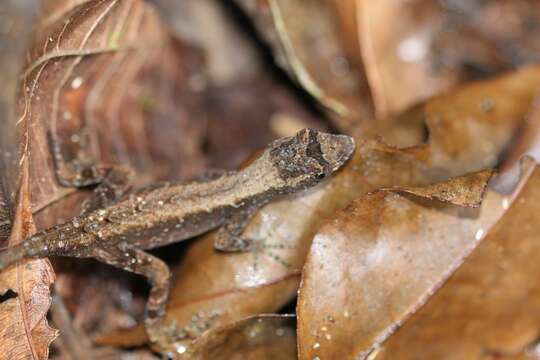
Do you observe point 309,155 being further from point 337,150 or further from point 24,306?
point 24,306

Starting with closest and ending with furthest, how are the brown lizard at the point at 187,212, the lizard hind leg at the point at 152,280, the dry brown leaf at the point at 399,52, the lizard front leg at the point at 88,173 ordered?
the brown lizard at the point at 187,212 < the lizard hind leg at the point at 152,280 < the lizard front leg at the point at 88,173 < the dry brown leaf at the point at 399,52

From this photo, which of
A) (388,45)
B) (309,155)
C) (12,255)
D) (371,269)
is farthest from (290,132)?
(12,255)

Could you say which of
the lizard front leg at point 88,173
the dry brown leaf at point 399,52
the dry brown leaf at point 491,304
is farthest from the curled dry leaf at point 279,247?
the dry brown leaf at point 399,52

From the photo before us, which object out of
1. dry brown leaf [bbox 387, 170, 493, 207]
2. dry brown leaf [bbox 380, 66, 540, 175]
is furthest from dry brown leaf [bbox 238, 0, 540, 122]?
dry brown leaf [bbox 387, 170, 493, 207]

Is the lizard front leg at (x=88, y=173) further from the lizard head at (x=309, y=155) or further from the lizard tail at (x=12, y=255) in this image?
the lizard head at (x=309, y=155)

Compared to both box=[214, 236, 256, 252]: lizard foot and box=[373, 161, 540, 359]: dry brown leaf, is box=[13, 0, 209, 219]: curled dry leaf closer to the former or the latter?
box=[214, 236, 256, 252]: lizard foot

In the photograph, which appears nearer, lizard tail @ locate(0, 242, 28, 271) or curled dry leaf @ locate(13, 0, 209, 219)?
lizard tail @ locate(0, 242, 28, 271)

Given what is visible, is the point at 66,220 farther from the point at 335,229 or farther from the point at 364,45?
the point at 364,45
